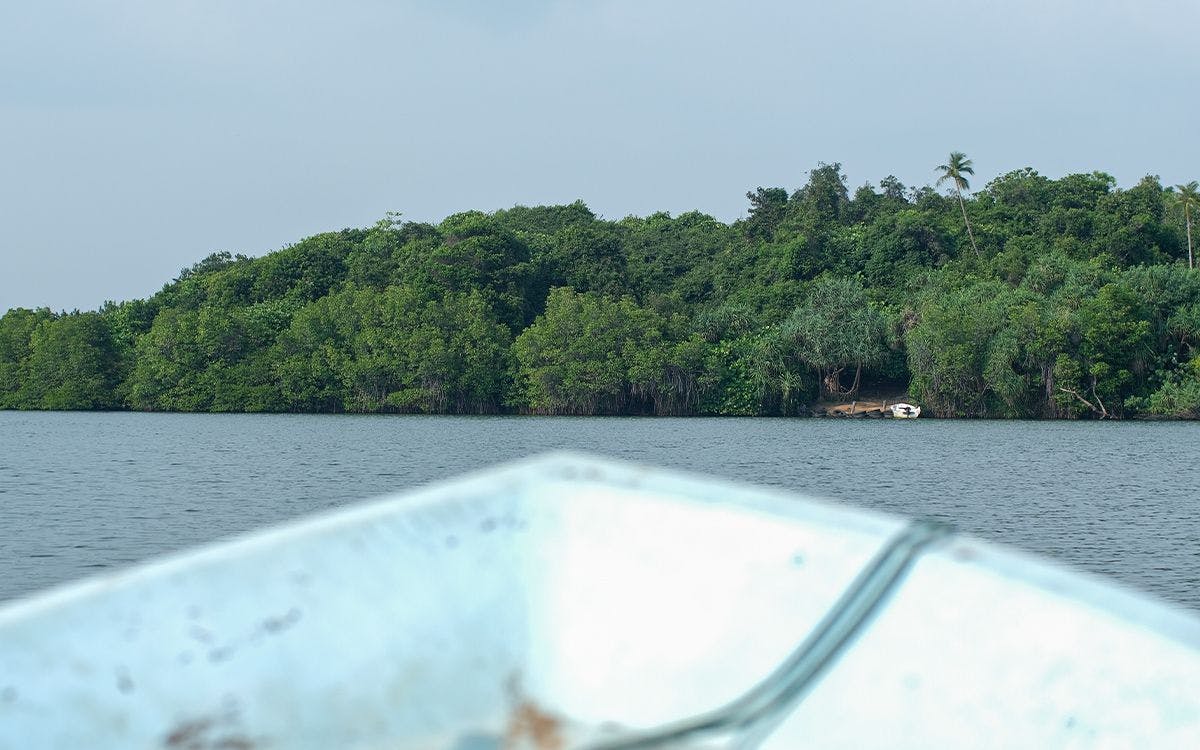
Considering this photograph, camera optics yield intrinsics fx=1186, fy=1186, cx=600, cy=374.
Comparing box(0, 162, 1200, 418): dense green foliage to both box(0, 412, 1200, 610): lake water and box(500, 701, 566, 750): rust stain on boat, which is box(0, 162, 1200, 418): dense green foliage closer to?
box(0, 412, 1200, 610): lake water

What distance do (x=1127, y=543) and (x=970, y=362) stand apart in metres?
34.8

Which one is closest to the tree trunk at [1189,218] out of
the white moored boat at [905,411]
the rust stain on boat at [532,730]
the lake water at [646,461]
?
the lake water at [646,461]

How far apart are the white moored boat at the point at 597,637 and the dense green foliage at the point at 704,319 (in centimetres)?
4727

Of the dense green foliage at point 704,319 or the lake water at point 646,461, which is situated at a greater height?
the dense green foliage at point 704,319

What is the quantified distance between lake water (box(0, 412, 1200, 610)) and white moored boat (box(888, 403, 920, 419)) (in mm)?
5409

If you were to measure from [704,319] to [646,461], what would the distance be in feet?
100

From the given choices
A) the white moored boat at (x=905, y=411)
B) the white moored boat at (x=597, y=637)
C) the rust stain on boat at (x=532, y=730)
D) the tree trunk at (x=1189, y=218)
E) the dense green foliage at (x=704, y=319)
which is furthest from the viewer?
the tree trunk at (x=1189, y=218)

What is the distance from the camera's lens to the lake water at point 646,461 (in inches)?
547

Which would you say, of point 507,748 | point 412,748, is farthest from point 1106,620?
point 412,748

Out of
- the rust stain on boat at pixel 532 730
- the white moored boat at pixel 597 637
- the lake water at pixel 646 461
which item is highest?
the white moored boat at pixel 597 637

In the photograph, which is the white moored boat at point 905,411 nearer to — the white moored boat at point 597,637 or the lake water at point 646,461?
the lake water at point 646,461

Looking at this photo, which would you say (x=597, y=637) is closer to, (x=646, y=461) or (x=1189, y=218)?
(x=646, y=461)

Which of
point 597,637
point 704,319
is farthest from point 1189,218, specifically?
point 597,637

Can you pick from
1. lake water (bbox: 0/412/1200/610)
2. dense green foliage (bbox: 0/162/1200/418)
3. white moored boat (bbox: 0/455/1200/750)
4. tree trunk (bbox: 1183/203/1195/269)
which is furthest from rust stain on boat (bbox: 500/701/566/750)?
tree trunk (bbox: 1183/203/1195/269)
